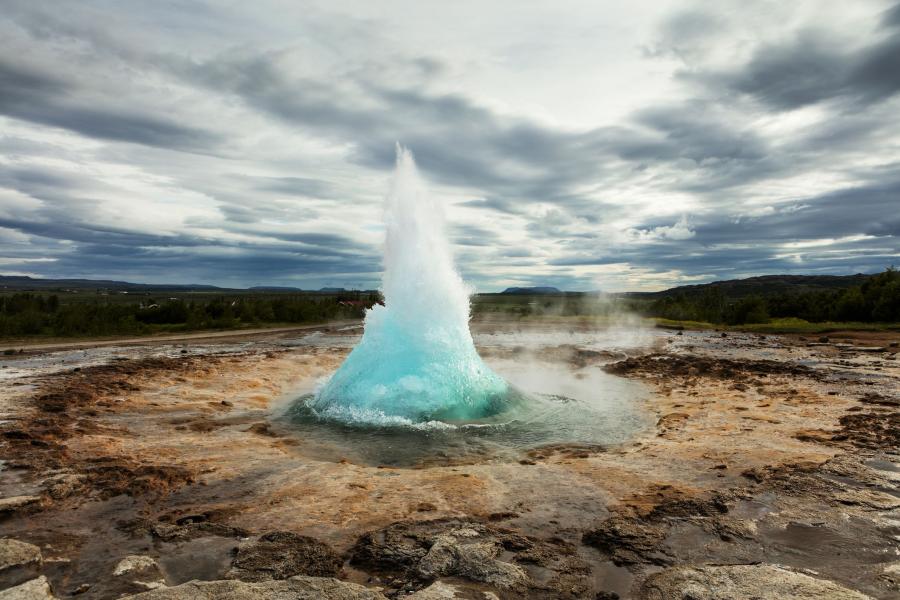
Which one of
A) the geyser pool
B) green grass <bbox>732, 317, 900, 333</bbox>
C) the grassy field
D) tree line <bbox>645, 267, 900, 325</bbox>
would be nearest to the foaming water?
the geyser pool

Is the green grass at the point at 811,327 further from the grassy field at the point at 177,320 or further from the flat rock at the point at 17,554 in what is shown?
the flat rock at the point at 17,554

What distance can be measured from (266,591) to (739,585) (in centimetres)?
344

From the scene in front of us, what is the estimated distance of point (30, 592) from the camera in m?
3.42

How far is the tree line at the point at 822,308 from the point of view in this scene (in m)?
34.8

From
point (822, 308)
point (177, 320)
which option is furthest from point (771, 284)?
point (177, 320)

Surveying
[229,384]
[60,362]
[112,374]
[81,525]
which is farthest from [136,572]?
[60,362]

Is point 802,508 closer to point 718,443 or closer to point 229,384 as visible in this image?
point 718,443

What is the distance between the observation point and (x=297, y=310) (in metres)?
44.1

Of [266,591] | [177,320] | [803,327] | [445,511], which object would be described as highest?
[177,320]

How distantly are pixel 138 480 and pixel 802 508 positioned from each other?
24.3 ft

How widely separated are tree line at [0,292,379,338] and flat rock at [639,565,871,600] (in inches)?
1248

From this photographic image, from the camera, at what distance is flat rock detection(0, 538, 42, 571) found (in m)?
3.79

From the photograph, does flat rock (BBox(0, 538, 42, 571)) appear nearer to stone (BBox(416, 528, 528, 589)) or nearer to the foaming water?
stone (BBox(416, 528, 528, 589))

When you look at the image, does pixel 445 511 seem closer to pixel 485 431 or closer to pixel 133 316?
pixel 485 431
